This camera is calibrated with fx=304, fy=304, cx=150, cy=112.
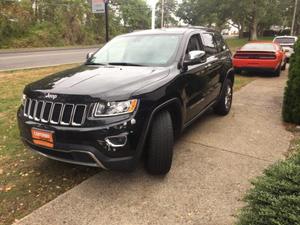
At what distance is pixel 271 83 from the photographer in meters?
10.1

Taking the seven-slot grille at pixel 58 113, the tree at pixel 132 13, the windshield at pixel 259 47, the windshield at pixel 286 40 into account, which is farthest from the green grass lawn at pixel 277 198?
the tree at pixel 132 13

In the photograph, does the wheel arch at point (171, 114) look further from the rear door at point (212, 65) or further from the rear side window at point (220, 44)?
the rear side window at point (220, 44)

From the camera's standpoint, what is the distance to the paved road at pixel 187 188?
289 cm

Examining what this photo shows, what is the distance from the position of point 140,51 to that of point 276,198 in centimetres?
286

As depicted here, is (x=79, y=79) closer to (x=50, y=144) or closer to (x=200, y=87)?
(x=50, y=144)

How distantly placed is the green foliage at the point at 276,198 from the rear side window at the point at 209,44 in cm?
312

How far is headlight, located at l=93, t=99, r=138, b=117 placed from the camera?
2922 millimetres

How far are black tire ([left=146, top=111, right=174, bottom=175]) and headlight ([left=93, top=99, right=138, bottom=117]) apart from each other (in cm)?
43

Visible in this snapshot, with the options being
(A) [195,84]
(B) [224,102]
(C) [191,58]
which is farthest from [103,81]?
(B) [224,102]

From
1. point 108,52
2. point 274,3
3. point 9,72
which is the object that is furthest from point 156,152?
point 274,3

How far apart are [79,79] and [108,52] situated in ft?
4.29

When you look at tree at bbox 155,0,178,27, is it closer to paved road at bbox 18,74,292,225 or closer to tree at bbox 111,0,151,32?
tree at bbox 111,0,151,32

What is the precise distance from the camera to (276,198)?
6.53ft

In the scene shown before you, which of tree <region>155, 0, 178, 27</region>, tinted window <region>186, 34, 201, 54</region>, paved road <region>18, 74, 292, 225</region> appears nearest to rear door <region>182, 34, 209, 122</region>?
tinted window <region>186, 34, 201, 54</region>
